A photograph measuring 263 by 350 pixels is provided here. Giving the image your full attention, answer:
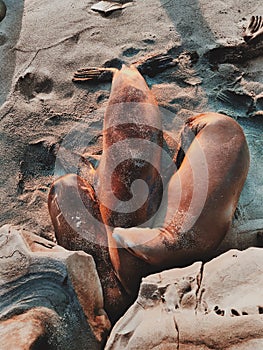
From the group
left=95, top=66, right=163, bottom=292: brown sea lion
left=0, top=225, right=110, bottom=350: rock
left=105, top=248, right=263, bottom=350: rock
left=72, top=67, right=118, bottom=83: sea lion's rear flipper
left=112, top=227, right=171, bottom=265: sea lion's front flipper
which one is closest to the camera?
left=105, top=248, right=263, bottom=350: rock

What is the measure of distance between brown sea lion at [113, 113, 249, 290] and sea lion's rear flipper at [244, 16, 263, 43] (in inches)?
43.1

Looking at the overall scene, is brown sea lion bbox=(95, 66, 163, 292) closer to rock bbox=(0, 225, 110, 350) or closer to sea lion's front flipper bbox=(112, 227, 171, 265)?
sea lion's front flipper bbox=(112, 227, 171, 265)

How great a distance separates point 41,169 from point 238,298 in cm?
173

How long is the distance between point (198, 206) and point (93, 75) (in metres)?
1.52

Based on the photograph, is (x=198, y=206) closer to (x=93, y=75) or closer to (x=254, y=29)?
(x=93, y=75)

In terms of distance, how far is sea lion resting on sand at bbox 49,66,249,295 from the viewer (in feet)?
9.57

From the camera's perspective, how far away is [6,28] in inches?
178

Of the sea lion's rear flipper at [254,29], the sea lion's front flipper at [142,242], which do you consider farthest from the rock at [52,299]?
the sea lion's rear flipper at [254,29]

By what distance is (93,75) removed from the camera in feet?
13.0

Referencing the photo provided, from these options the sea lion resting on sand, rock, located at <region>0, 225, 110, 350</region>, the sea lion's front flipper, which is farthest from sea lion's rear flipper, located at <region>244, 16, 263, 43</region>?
rock, located at <region>0, 225, 110, 350</region>

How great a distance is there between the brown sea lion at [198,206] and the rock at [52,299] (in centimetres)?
24

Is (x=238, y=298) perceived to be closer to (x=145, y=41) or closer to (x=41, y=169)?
(x=41, y=169)

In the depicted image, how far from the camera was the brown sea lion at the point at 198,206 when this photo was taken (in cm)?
290

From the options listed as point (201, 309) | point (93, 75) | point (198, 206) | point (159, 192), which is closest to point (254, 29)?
point (93, 75)
